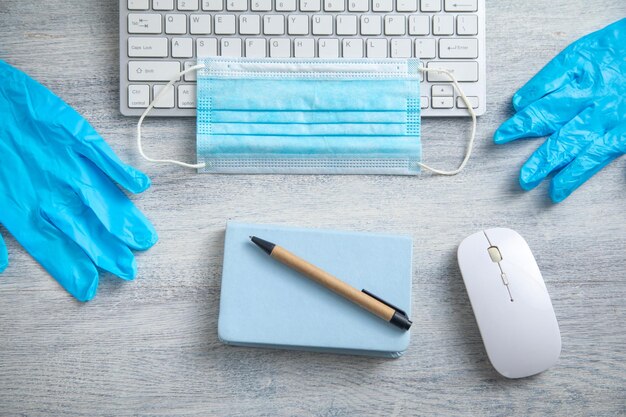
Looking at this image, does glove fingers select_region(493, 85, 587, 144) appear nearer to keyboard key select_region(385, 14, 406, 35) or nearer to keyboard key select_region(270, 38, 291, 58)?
keyboard key select_region(385, 14, 406, 35)

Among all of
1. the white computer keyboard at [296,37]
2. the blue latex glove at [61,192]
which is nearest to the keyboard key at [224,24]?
the white computer keyboard at [296,37]

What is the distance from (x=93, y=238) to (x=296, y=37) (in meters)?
0.37

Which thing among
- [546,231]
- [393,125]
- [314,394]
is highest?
[393,125]

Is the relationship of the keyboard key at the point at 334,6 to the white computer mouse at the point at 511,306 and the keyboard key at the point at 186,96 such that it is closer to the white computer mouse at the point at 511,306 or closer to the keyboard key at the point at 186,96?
the keyboard key at the point at 186,96

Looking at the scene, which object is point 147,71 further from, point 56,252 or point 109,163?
point 56,252

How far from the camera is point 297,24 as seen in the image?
806mm

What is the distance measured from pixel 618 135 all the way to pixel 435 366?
381 millimetres

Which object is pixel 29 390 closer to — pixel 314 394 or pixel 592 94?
pixel 314 394

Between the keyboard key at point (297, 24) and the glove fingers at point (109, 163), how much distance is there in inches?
10.6

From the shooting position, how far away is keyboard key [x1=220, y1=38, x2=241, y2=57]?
81cm

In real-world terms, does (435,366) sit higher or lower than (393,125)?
lower

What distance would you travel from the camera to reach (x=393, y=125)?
810 millimetres

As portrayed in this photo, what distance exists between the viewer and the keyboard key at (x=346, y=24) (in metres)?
0.81

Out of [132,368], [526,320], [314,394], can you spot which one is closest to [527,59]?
[526,320]
